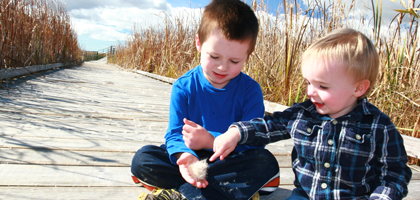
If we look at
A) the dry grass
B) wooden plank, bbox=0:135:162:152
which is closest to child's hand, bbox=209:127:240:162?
wooden plank, bbox=0:135:162:152

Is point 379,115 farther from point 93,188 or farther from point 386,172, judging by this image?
point 93,188

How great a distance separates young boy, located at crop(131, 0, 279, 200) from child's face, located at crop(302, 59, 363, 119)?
1.11ft

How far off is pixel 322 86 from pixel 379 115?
0.71ft

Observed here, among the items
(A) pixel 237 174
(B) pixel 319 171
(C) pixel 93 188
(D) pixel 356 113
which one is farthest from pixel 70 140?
(D) pixel 356 113

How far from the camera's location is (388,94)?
6.95 feet

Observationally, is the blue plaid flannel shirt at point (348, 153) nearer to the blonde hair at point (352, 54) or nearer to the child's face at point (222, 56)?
the blonde hair at point (352, 54)

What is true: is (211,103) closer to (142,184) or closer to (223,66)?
(223,66)

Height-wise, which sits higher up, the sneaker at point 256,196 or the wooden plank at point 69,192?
the wooden plank at point 69,192

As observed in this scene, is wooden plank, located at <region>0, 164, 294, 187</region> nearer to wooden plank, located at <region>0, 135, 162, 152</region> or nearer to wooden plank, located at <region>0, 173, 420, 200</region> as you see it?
wooden plank, located at <region>0, 173, 420, 200</region>

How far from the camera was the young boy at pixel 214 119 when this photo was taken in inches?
45.9

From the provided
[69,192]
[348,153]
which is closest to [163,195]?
[69,192]

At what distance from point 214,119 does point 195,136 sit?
247 millimetres

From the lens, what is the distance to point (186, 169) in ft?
3.73

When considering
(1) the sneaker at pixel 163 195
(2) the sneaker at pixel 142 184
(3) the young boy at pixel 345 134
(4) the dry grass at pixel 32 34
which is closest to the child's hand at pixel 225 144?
(3) the young boy at pixel 345 134
